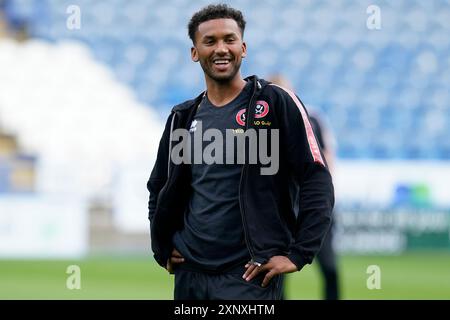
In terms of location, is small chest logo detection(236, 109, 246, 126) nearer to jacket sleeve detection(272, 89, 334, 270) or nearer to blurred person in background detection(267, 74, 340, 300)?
jacket sleeve detection(272, 89, 334, 270)

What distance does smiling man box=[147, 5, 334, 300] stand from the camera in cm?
328

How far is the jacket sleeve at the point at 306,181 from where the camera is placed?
3.27 meters

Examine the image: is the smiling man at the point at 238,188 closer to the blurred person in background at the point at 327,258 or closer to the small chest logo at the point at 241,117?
the small chest logo at the point at 241,117

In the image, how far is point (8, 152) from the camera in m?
11.5

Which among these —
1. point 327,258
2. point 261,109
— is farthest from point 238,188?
point 327,258

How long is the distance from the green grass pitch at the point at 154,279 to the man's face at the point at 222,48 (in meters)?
3.95

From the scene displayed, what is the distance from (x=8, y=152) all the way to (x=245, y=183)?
874 cm

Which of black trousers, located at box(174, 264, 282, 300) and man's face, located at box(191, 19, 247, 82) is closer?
black trousers, located at box(174, 264, 282, 300)

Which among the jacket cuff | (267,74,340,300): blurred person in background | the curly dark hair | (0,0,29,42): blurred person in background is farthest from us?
(0,0,29,42): blurred person in background

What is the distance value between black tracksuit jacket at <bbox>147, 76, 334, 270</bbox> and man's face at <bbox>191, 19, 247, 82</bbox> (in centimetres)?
13

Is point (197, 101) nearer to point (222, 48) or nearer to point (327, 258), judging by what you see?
point (222, 48)

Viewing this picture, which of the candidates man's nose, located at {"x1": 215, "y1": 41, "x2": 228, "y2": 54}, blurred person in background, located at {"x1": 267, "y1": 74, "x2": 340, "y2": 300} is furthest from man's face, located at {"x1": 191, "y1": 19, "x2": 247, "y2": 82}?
blurred person in background, located at {"x1": 267, "y1": 74, "x2": 340, "y2": 300}
